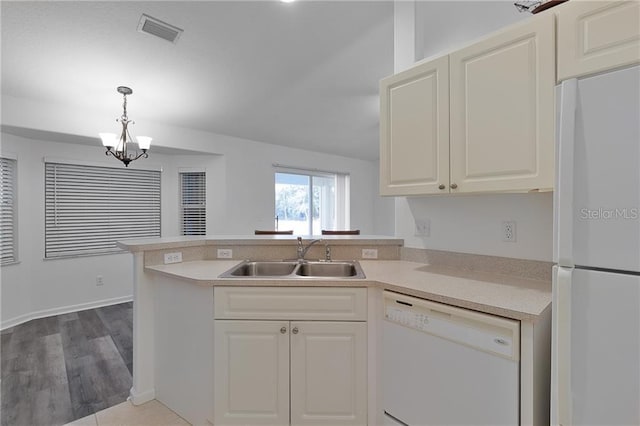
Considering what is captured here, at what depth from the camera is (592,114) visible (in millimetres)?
933

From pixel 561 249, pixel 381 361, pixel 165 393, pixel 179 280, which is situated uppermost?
pixel 561 249

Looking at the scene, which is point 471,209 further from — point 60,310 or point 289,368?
point 60,310

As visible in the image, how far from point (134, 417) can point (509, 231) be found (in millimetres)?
2523

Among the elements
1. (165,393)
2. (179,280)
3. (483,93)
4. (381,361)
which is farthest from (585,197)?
(165,393)

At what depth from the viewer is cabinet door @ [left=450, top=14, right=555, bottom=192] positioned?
129 centimetres

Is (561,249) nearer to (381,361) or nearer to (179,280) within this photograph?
(381,361)

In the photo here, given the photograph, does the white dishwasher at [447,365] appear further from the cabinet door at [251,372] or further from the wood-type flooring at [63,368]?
the wood-type flooring at [63,368]

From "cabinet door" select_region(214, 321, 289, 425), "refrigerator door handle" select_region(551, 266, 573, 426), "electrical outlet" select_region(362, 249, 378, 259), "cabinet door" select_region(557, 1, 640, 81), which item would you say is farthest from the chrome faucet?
"cabinet door" select_region(557, 1, 640, 81)

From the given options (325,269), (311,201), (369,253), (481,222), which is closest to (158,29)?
(325,269)

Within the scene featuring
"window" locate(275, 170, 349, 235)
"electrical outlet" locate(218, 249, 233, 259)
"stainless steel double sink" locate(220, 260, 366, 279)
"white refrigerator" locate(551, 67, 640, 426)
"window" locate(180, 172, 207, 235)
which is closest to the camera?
"white refrigerator" locate(551, 67, 640, 426)

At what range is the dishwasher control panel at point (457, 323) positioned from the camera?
1157 millimetres

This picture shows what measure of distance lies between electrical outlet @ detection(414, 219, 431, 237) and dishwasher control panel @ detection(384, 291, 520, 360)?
2.32ft

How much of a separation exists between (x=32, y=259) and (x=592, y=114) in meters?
5.27

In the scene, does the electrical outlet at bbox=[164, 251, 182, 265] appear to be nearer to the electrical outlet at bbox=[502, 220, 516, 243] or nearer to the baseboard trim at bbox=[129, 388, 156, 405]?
the baseboard trim at bbox=[129, 388, 156, 405]
